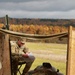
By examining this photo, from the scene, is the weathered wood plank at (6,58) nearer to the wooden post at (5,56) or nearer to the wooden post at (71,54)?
the wooden post at (5,56)

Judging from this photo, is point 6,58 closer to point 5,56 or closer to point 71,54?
point 5,56

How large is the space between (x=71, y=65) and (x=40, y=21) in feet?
149

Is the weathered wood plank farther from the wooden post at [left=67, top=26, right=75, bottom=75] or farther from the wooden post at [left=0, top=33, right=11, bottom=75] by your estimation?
the wooden post at [left=67, top=26, right=75, bottom=75]

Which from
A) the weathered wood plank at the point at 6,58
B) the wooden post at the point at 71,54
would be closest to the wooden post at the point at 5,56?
the weathered wood plank at the point at 6,58

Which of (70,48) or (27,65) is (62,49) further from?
(70,48)

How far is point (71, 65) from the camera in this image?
8648 mm

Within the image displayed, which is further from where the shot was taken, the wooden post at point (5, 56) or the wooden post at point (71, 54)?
the wooden post at point (5, 56)

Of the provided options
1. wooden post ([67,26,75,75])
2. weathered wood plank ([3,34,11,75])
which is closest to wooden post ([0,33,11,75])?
weathered wood plank ([3,34,11,75])

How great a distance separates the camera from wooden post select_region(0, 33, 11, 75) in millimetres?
10148

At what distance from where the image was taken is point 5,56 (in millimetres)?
10234

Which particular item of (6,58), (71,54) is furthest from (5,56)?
(71,54)

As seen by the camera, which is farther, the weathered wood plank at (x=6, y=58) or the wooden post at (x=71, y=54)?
the weathered wood plank at (x=6, y=58)

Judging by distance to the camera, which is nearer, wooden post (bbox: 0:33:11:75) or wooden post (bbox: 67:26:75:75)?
wooden post (bbox: 67:26:75:75)

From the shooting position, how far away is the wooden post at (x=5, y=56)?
1015 cm
